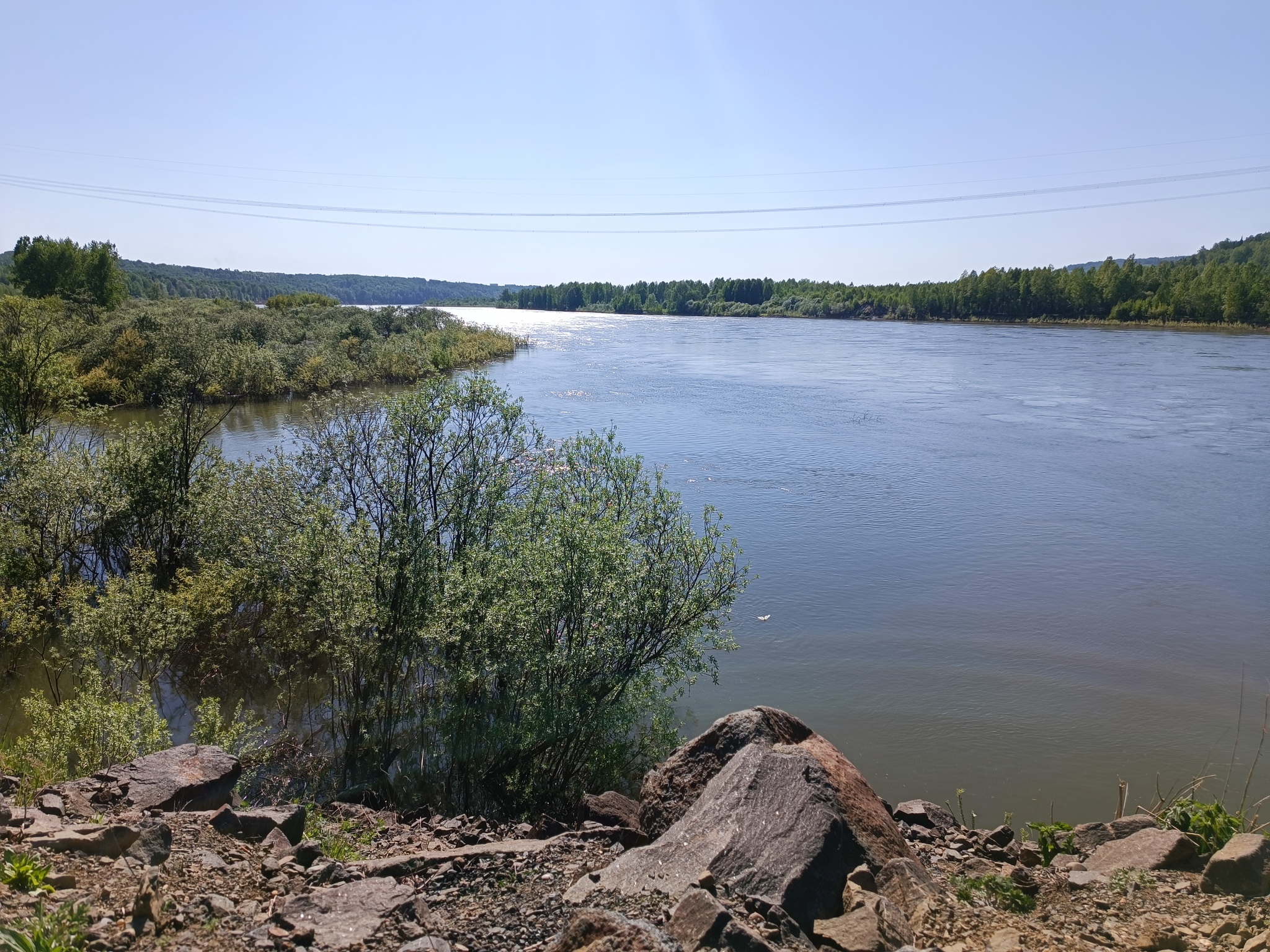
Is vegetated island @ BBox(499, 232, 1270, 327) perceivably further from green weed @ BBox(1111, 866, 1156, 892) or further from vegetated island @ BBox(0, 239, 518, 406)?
green weed @ BBox(1111, 866, 1156, 892)

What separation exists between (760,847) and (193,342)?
165 ft

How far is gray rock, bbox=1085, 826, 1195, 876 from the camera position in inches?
356

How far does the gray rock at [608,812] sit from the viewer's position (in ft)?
37.0

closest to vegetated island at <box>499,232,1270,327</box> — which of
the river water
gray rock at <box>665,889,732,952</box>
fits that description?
the river water

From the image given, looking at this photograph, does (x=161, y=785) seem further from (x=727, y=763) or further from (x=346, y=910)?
(x=727, y=763)

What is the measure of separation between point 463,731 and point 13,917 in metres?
8.23

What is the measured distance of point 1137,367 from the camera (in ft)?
227

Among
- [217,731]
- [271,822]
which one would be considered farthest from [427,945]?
[217,731]

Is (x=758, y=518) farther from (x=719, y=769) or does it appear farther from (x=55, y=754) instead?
(x=55, y=754)

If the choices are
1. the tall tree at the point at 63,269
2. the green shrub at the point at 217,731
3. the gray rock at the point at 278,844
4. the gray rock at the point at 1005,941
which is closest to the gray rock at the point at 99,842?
the gray rock at the point at 278,844

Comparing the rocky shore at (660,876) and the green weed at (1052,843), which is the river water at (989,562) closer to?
the green weed at (1052,843)

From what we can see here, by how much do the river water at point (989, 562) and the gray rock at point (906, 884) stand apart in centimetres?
668

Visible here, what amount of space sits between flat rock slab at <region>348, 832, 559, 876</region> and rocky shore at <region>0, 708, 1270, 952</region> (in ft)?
0.10

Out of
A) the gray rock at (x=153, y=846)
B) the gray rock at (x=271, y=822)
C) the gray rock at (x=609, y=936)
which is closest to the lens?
the gray rock at (x=609, y=936)
